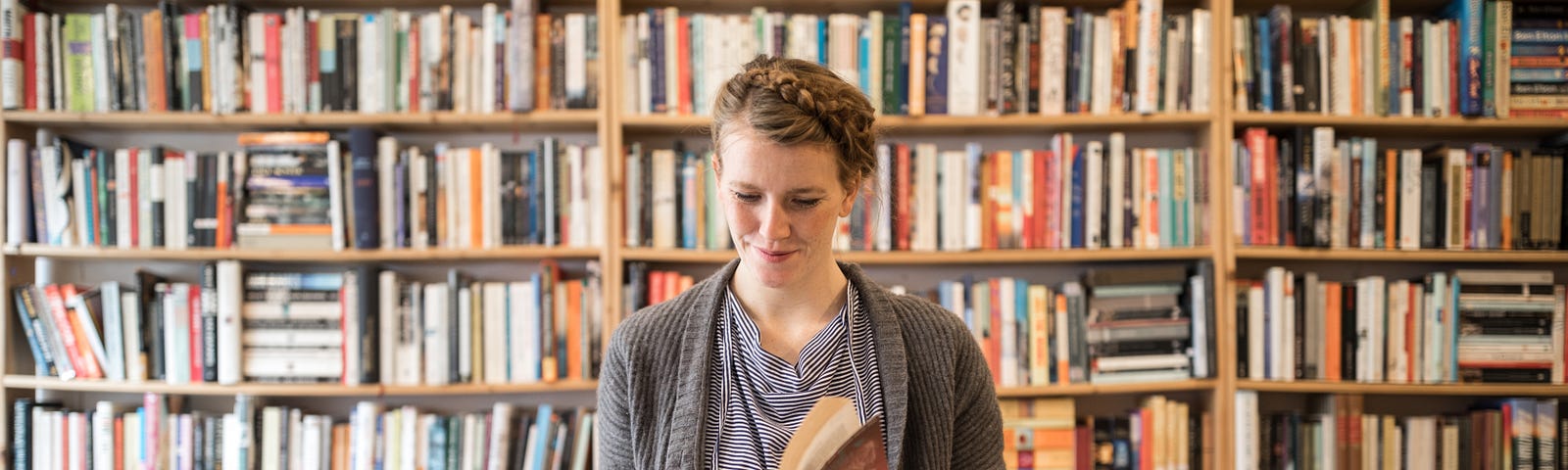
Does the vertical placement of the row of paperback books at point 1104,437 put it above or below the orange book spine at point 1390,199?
below

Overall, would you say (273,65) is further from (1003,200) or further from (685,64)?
(1003,200)

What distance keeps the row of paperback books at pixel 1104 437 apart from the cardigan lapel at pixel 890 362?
1.15 m

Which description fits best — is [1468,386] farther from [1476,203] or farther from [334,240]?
[334,240]

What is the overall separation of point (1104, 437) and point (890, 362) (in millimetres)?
1335

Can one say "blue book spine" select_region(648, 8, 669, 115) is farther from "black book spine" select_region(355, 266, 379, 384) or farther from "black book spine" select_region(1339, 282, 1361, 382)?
"black book spine" select_region(1339, 282, 1361, 382)

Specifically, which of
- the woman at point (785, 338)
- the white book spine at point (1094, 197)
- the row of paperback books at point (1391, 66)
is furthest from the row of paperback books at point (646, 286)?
the row of paperback books at point (1391, 66)

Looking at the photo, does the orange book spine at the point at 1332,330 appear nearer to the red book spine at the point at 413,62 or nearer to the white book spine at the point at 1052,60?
the white book spine at the point at 1052,60

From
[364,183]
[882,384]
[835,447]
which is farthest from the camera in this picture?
[364,183]

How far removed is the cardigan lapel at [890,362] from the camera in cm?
98

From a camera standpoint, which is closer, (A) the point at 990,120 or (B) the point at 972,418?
(B) the point at 972,418

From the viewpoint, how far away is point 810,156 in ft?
3.05

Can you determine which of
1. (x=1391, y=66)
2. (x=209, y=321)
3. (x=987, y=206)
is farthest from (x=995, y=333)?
(x=209, y=321)

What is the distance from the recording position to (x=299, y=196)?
6.88ft

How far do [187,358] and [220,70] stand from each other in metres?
0.66
